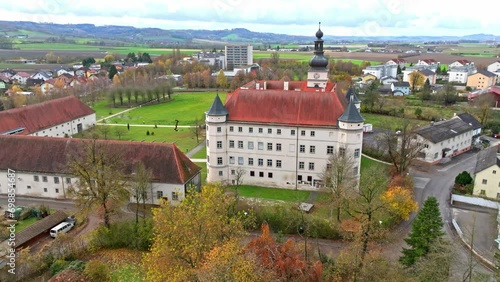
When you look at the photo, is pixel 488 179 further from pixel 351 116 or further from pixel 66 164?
pixel 66 164

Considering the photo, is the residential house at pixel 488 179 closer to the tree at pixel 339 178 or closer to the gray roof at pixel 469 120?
the tree at pixel 339 178

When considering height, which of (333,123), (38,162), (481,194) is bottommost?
(481,194)

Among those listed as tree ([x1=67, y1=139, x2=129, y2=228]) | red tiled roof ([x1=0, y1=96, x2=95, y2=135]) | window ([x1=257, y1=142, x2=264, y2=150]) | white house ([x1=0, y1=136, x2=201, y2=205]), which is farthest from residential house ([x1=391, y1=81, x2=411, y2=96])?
tree ([x1=67, y1=139, x2=129, y2=228])

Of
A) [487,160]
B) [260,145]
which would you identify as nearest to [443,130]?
[487,160]

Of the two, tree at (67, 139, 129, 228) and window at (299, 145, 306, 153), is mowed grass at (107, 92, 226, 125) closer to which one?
window at (299, 145, 306, 153)

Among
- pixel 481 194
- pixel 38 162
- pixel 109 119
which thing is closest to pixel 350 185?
pixel 481 194

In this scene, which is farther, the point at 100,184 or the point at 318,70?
the point at 318,70

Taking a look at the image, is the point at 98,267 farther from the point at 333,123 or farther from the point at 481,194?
the point at 481,194
